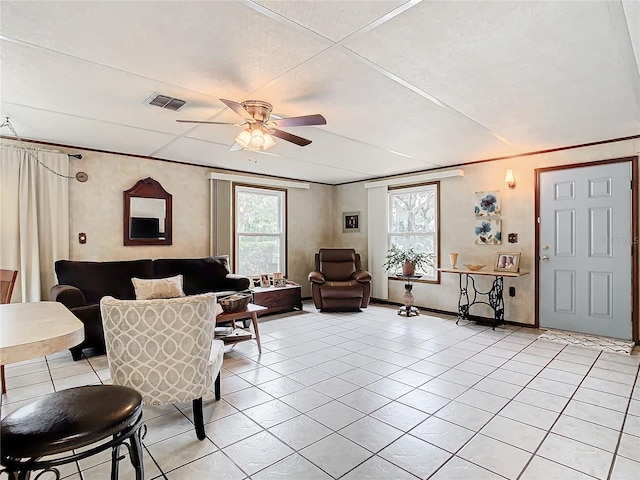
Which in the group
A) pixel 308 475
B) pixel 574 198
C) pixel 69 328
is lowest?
pixel 308 475

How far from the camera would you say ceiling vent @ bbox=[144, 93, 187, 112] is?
2.91 m

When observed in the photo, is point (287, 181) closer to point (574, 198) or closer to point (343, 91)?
point (343, 91)

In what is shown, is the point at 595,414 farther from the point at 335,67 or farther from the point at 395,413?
the point at 335,67

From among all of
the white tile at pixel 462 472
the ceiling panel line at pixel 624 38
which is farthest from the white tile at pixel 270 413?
the ceiling panel line at pixel 624 38

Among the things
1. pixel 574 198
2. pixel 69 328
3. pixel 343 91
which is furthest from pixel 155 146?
pixel 574 198

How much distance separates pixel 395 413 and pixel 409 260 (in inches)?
143

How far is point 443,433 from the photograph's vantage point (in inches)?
89.1

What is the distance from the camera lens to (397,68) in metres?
2.42

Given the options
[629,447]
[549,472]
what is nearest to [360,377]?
[549,472]

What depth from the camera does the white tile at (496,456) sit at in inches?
75.3

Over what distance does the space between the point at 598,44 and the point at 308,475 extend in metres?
3.05

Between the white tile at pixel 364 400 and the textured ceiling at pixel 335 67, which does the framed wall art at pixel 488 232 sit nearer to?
the textured ceiling at pixel 335 67

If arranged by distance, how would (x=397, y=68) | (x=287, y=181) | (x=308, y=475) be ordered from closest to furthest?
1. (x=308, y=475)
2. (x=397, y=68)
3. (x=287, y=181)

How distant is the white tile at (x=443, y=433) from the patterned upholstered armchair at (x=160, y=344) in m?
1.41
